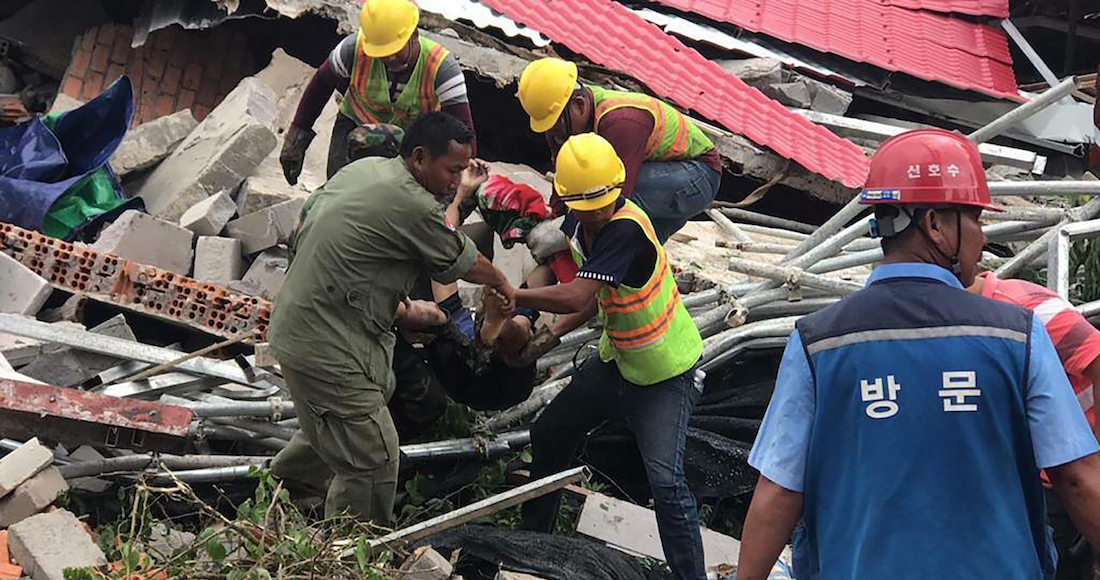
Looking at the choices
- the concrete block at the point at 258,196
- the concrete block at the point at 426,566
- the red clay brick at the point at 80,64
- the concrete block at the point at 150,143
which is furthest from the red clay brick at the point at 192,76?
the concrete block at the point at 426,566

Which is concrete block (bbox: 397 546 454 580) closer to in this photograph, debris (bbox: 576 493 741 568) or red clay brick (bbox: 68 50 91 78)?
debris (bbox: 576 493 741 568)

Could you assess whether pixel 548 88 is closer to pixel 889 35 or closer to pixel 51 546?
pixel 51 546

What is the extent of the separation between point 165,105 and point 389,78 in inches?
140

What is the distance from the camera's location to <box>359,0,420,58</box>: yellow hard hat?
5.64 metres

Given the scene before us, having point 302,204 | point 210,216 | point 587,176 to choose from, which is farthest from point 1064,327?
point 210,216

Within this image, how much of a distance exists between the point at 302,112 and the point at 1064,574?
4.07 meters

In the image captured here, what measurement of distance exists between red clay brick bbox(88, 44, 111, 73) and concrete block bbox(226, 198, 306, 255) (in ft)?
8.74

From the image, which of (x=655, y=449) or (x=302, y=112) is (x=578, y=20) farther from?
(x=655, y=449)

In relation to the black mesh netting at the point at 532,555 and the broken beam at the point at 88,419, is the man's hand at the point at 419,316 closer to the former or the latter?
the black mesh netting at the point at 532,555

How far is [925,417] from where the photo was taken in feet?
8.45

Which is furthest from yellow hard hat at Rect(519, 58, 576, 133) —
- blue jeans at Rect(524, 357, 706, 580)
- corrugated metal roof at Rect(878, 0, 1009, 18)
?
corrugated metal roof at Rect(878, 0, 1009, 18)

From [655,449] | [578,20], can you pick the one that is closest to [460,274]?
[655,449]

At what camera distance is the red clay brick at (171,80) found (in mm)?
8789

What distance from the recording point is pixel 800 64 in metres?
10.8
